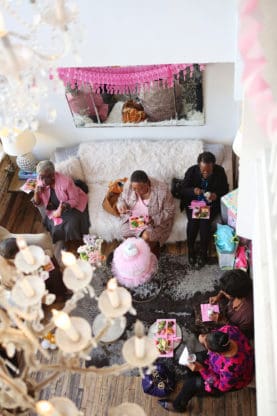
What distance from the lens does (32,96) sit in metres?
2.43

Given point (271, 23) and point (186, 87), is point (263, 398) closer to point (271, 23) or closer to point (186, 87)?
point (271, 23)

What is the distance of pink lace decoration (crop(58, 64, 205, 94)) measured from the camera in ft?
18.0

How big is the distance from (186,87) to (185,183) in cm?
106

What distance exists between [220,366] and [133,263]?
4.86 feet

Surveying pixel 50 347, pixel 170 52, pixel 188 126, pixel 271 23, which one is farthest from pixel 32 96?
pixel 188 126

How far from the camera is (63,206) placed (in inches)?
230

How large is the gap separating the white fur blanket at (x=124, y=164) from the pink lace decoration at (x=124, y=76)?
751 mm

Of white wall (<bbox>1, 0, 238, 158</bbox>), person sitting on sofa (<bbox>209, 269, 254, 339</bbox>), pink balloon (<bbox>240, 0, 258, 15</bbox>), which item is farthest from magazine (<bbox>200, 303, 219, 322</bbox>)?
pink balloon (<bbox>240, 0, 258, 15</bbox>)

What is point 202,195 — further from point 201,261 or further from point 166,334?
point 166,334

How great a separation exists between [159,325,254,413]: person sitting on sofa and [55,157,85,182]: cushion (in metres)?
2.66

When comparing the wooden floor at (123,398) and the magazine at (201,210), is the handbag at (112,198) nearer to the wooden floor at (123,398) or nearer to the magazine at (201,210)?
the magazine at (201,210)

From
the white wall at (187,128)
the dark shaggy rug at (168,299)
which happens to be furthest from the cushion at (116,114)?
the dark shaggy rug at (168,299)

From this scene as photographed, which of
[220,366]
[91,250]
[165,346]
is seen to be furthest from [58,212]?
[220,366]

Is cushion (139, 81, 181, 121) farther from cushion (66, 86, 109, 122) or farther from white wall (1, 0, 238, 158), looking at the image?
white wall (1, 0, 238, 158)
